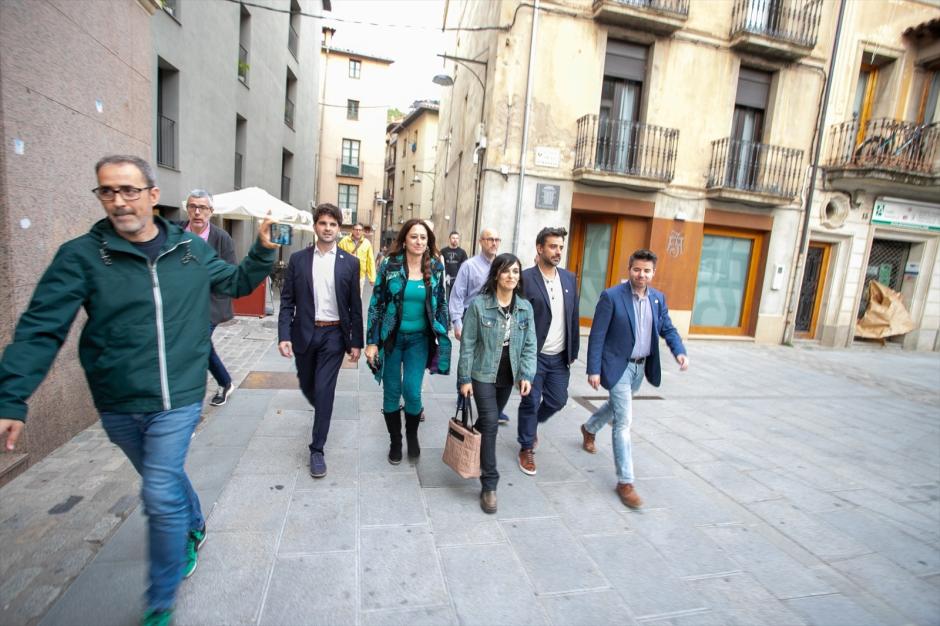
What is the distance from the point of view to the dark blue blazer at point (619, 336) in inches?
A: 146

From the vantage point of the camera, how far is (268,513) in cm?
305

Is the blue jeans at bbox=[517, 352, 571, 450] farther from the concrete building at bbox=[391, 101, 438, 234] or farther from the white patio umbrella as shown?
the concrete building at bbox=[391, 101, 438, 234]

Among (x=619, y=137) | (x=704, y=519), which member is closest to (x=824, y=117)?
(x=619, y=137)

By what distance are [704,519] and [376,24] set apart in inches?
349

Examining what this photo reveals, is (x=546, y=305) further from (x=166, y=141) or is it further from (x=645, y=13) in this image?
(x=166, y=141)

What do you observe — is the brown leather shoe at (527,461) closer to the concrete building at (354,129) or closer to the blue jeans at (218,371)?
the blue jeans at (218,371)

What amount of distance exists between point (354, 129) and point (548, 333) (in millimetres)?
32266

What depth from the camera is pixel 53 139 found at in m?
3.59

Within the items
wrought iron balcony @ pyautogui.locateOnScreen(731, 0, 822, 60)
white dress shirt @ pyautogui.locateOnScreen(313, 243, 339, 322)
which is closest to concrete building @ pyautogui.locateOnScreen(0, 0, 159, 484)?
white dress shirt @ pyautogui.locateOnScreen(313, 243, 339, 322)

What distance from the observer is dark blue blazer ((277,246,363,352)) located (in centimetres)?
353

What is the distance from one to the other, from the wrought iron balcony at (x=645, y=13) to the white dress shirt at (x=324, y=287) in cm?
887

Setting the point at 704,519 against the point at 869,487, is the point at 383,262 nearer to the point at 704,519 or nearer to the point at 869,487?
the point at 704,519

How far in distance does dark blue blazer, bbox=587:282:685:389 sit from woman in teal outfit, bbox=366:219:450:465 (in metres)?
1.19

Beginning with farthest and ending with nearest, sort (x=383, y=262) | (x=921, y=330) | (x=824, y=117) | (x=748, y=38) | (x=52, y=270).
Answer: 1. (x=921, y=330)
2. (x=824, y=117)
3. (x=748, y=38)
4. (x=383, y=262)
5. (x=52, y=270)
